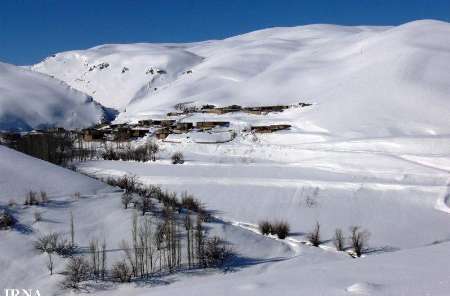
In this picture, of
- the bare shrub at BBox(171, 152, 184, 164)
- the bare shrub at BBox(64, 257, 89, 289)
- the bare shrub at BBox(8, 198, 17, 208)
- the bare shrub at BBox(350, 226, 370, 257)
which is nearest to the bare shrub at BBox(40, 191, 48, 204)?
the bare shrub at BBox(8, 198, 17, 208)

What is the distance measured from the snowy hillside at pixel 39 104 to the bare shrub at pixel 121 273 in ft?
89.4

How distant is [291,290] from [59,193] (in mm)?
4815

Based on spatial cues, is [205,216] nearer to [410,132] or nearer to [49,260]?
[49,260]

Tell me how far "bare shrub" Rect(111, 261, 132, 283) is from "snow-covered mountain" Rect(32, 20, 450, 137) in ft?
36.7

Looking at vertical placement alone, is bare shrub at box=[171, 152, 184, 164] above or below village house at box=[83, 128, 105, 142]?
below

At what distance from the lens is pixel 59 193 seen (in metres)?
7.32

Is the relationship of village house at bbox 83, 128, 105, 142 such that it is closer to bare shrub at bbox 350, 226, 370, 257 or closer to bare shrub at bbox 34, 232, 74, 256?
bare shrub at bbox 34, 232, 74, 256

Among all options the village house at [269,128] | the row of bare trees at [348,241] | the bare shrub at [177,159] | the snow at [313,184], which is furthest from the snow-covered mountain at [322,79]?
the row of bare trees at [348,241]

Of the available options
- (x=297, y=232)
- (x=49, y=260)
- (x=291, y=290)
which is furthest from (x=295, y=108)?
(x=291, y=290)

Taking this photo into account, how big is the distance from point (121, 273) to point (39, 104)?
32.0m

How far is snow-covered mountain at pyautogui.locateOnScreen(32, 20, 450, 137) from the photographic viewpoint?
57.1ft

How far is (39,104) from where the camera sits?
3500cm

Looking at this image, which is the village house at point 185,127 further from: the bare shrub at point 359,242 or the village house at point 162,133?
the bare shrub at point 359,242

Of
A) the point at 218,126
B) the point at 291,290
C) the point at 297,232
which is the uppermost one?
the point at 218,126
